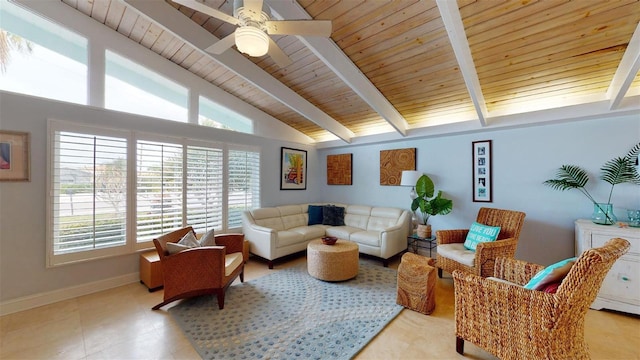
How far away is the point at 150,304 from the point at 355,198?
13.2ft

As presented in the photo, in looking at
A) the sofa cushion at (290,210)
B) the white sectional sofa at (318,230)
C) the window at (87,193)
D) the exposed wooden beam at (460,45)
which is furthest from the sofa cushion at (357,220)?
the window at (87,193)

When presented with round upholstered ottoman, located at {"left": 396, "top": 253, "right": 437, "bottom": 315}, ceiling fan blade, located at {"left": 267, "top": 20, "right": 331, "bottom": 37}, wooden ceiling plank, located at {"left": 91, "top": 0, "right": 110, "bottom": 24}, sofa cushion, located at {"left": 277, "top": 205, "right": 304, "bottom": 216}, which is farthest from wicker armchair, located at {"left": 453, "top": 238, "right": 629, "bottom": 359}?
wooden ceiling plank, located at {"left": 91, "top": 0, "right": 110, "bottom": 24}

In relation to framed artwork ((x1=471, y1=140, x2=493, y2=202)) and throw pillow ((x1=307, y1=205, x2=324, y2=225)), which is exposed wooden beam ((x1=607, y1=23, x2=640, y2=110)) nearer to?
framed artwork ((x1=471, y1=140, x2=493, y2=202))

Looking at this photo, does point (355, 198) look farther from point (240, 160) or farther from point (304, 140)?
point (240, 160)

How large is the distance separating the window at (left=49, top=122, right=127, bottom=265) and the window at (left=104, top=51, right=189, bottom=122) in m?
0.50

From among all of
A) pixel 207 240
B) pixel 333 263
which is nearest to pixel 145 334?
pixel 207 240

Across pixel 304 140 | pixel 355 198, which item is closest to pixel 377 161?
pixel 355 198

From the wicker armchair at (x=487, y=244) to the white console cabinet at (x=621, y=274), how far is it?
0.64 meters

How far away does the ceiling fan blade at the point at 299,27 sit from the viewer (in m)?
1.81

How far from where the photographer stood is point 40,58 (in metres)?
2.71

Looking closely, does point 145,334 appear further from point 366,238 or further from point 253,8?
point 366,238

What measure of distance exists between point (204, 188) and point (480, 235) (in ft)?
13.7

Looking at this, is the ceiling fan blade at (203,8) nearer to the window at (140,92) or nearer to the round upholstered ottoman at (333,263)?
the window at (140,92)

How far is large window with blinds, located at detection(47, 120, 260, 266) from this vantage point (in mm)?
2809
